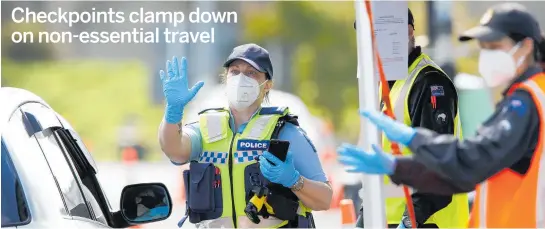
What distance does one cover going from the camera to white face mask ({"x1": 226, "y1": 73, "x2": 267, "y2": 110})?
574 centimetres

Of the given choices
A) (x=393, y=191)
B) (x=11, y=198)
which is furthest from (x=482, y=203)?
(x=11, y=198)

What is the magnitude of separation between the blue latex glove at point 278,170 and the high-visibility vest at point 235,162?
16cm

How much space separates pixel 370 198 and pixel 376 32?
1.00 meters

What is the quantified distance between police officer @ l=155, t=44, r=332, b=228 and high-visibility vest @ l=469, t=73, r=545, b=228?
4.24ft

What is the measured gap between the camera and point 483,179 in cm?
403

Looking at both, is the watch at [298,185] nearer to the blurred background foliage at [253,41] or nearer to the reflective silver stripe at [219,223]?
the reflective silver stripe at [219,223]

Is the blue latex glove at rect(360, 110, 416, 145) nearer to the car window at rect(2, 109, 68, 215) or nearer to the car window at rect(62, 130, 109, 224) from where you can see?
the car window at rect(2, 109, 68, 215)

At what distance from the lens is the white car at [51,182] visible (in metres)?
4.14

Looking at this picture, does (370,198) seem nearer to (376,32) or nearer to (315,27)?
(376,32)

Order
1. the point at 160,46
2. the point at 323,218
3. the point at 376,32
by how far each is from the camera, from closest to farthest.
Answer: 1. the point at 376,32
2. the point at 323,218
3. the point at 160,46

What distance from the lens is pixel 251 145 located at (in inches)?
221

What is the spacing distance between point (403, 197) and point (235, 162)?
842 mm

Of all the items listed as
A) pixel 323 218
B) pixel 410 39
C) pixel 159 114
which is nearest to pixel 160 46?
pixel 159 114

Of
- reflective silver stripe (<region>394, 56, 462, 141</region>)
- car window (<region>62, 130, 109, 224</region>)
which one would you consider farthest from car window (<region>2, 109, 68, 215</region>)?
reflective silver stripe (<region>394, 56, 462, 141</region>)
